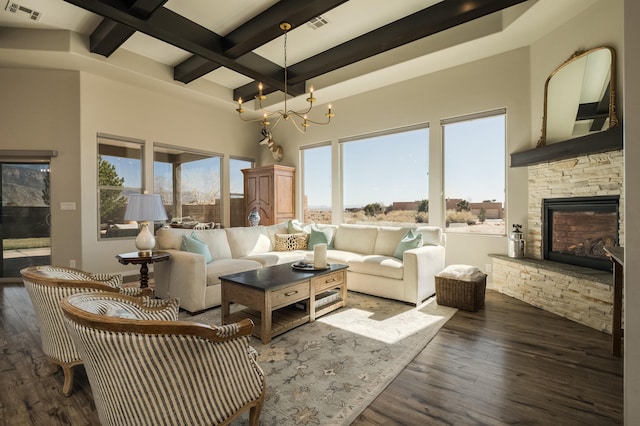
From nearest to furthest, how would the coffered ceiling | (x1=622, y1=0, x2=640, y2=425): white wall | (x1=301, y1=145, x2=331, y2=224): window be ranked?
(x1=622, y1=0, x2=640, y2=425): white wall
the coffered ceiling
(x1=301, y1=145, x2=331, y2=224): window

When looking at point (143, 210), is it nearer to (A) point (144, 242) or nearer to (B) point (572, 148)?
(A) point (144, 242)

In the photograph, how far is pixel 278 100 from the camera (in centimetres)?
602

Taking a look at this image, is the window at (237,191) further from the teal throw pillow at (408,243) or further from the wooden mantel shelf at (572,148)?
the wooden mantel shelf at (572,148)

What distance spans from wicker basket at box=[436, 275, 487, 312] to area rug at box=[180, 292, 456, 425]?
10cm

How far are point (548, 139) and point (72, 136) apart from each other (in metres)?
Result: 6.66

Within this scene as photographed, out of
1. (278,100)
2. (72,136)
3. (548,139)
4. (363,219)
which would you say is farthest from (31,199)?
(548,139)

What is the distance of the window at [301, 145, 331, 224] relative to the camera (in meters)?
6.25

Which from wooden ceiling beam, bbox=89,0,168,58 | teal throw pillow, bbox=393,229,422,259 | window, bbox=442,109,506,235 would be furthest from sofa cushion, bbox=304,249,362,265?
wooden ceiling beam, bbox=89,0,168,58

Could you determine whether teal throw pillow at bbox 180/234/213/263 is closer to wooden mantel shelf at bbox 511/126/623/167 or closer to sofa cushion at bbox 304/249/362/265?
sofa cushion at bbox 304/249/362/265

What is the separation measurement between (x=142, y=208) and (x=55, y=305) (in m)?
1.57

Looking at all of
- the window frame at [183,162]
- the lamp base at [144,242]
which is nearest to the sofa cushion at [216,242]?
the lamp base at [144,242]

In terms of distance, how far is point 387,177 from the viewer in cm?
544

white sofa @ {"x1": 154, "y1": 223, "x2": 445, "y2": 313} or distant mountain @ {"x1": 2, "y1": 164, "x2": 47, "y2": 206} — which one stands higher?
distant mountain @ {"x1": 2, "y1": 164, "x2": 47, "y2": 206}

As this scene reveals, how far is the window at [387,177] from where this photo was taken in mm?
5039
